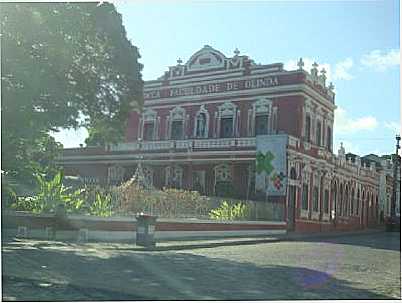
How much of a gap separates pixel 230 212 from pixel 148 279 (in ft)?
45.4

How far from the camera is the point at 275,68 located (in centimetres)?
2922

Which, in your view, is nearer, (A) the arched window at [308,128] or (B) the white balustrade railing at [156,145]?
(A) the arched window at [308,128]

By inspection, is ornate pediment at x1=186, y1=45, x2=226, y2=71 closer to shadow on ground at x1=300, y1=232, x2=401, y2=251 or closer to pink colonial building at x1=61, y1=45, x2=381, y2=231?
pink colonial building at x1=61, y1=45, x2=381, y2=231

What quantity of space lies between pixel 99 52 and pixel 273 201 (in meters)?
15.2

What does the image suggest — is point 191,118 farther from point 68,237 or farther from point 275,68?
point 68,237

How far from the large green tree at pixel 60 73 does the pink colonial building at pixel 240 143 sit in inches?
500

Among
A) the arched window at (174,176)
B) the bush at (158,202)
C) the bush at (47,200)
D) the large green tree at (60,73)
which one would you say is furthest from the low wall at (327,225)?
the large green tree at (60,73)

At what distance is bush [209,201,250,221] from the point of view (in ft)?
74.0

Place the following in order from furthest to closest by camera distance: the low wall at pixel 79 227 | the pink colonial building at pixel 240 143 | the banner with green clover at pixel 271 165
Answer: the pink colonial building at pixel 240 143, the banner with green clover at pixel 271 165, the low wall at pixel 79 227

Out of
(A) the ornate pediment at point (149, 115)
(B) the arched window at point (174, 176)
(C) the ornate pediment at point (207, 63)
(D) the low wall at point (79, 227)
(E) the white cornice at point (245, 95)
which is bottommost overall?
(D) the low wall at point (79, 227)

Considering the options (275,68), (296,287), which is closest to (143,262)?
(296,287)

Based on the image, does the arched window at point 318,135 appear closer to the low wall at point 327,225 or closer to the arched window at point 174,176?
the low wall at point 327,225

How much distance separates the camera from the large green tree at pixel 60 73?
1153 cm

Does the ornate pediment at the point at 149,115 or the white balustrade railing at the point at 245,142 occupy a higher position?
the ornate pediment at the point at 149,115
